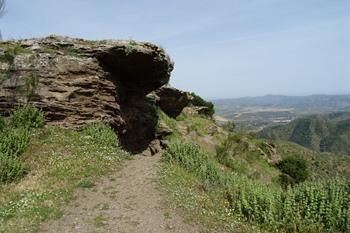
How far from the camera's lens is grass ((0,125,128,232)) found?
530 inches

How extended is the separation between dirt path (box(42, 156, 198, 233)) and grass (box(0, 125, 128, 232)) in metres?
0.57

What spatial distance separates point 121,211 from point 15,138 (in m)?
8.85

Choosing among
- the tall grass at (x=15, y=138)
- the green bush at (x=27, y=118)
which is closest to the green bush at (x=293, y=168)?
the green bush at (x=27, y=118)

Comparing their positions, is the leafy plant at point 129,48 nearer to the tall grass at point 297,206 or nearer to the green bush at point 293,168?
the tall grass at point 297,206

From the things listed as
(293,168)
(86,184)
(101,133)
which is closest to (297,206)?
(86,184)

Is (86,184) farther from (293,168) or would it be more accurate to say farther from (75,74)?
(293,168)

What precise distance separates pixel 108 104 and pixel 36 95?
4.44 m

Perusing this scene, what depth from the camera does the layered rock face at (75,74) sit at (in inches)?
899

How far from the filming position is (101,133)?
2336 cm

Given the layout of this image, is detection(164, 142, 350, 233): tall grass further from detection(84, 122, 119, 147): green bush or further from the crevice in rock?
the crevice in rock

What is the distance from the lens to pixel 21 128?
2106 centimetres

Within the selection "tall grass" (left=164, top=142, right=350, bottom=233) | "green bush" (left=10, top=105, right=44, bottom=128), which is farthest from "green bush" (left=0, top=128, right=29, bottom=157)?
"tall grass" (left=164, top=142, right=350, bottom=233)

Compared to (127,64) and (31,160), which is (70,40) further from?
(31,160)

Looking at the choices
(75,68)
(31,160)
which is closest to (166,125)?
(75,68)
